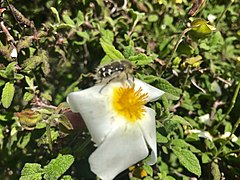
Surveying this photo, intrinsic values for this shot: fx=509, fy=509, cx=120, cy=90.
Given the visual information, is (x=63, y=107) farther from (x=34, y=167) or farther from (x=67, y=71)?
Answer: (x=67, y=71)

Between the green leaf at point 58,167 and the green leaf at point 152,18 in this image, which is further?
the green leaf at point 152,18

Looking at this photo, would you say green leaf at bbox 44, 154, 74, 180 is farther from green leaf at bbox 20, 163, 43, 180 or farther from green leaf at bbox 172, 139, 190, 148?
green leaf at bbox 172, 139, 190, 148

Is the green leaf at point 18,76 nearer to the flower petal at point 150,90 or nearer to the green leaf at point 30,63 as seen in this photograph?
the green leaf at point 30,63

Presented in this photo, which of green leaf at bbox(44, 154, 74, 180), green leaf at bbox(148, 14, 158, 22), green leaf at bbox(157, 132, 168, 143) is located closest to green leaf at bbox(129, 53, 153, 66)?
green leaf at bbox(157, 132, 168, 143)

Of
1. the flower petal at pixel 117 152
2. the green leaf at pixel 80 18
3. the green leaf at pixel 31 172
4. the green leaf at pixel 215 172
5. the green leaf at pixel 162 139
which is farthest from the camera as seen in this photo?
the green leaf at pixel 80 18

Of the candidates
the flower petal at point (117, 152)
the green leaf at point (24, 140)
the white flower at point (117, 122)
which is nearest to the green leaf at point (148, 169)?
the white flower at point (117, 122)

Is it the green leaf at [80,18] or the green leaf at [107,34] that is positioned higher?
the green leaf at [80,18]

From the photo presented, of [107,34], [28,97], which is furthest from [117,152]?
[107,34]

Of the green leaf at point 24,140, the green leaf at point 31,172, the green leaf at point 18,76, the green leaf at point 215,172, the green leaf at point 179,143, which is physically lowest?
the green leaf at point 215,172

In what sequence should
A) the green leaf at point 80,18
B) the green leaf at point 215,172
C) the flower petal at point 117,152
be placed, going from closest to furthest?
the flower petal at point 117,152, the green leaf at point 215,172, the green leaf at point 80,18
